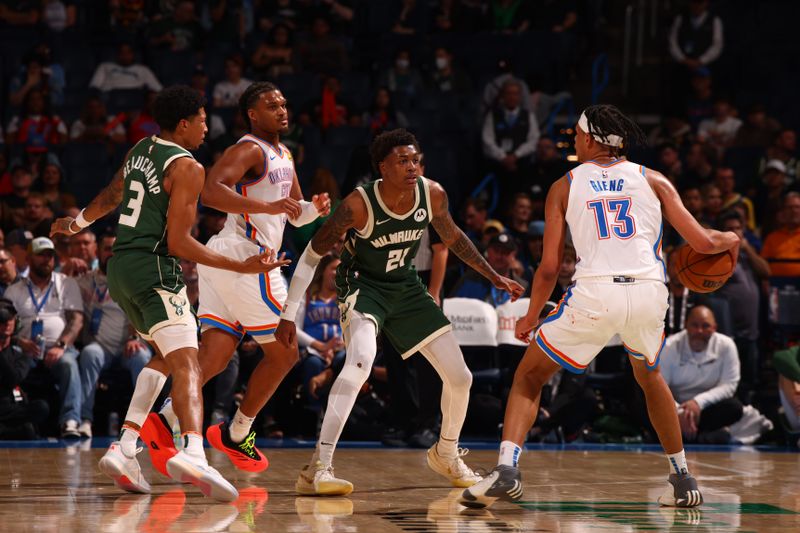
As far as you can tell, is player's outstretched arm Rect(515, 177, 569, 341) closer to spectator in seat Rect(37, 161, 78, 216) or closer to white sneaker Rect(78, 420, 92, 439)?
white sneaker Rect(78, 420, 92, 439)

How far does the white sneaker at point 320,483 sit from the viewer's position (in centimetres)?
605

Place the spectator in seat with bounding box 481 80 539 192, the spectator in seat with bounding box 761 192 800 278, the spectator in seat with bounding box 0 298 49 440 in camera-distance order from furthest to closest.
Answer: the spectator in seat with bounding box 481 80 539 192
the spectator in seat with bounding box 761 192 800 278
the spectator in seat with bounding box 0 298 49 440

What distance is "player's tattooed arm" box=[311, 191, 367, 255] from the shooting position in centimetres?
615

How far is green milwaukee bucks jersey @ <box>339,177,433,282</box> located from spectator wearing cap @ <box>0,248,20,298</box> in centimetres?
425

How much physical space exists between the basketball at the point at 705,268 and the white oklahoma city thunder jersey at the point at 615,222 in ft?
0.85

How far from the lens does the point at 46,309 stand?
960 cm

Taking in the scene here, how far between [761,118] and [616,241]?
8493mm

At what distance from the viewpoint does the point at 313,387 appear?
952 cm

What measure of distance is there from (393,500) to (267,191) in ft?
5.89

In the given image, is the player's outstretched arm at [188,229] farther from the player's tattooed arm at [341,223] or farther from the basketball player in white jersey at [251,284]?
the basketball player in white jersey at [251,284]

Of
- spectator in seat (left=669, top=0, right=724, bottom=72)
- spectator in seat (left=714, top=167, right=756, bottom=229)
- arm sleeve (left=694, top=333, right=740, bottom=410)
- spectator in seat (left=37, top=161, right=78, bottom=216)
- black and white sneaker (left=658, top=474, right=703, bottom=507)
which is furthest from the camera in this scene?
spectator in seat (left=669, top=0, right=724, bottom=72)

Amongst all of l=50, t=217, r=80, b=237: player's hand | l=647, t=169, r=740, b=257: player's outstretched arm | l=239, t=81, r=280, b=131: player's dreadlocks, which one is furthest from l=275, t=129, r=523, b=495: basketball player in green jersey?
l=50, t=217, r=80, b=237: player's hand

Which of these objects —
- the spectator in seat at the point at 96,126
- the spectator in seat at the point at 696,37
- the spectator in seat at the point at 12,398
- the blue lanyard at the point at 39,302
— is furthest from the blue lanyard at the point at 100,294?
the spectator in seat at the point at 696,37

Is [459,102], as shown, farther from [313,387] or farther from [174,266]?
[174,266]
